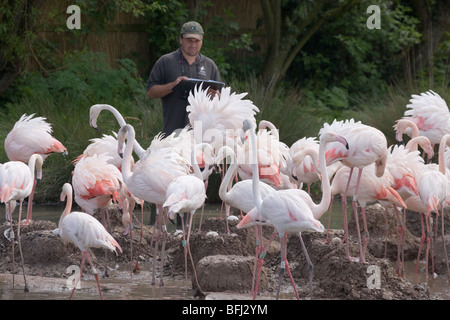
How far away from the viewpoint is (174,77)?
7473 millimetres

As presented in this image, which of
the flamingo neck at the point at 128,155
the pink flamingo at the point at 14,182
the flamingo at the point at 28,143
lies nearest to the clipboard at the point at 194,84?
Result: the flamingo neck at the point at 128,155

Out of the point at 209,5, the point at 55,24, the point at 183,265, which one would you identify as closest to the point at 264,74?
the point at 209,5

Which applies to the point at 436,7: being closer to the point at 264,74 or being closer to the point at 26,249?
the point at 264,74

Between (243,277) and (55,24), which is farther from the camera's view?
(55,24)

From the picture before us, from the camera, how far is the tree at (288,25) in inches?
540

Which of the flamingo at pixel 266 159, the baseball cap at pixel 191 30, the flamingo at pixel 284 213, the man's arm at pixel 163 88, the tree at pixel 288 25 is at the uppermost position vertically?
the tree at pixel 288 25

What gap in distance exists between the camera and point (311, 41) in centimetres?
1548

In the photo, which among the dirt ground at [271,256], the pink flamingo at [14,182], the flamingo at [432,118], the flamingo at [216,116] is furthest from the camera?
the flamingo at [432,118]

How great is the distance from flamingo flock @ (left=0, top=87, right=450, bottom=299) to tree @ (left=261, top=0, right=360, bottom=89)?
6.51m

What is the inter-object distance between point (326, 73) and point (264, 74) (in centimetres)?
165

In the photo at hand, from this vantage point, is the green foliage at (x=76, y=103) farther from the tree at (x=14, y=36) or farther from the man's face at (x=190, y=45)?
the man's face at (x=190, y=45)

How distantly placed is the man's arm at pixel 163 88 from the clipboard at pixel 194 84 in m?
0.06

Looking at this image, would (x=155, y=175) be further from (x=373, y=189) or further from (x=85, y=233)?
(x=373, y=189)
